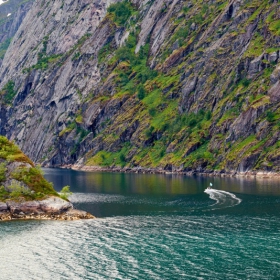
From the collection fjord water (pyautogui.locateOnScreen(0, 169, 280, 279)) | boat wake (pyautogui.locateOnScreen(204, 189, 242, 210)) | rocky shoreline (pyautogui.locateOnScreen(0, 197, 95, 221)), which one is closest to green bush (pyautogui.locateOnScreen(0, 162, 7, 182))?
rocky shoreline (pyautogui.locateOnScreen(0, 197, 95, 221))

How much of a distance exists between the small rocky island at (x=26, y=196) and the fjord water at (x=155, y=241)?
276 inches

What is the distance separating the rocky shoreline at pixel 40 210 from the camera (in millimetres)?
117688

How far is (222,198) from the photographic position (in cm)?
14262

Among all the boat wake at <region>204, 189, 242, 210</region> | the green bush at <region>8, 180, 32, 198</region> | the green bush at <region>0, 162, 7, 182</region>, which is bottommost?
the boat wake at <region>204, 189, 242, 210</region>

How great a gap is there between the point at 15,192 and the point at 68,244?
3886cm

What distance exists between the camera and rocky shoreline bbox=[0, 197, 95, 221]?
11769 cm

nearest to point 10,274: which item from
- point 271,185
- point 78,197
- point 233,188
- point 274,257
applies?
point 274,257

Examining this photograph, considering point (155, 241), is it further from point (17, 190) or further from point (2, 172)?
point (2, 172)

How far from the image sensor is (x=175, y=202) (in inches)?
5517

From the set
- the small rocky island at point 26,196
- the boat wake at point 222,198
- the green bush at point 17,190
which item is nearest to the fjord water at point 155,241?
the boat wake at point 222,198

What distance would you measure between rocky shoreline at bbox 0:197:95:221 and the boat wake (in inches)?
1431

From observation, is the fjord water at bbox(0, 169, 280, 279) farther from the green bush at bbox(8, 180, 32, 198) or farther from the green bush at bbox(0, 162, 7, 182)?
the green bush at bbox(0, 162, 7, 182)

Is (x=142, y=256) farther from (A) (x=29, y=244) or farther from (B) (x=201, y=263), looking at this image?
(A) (x=29, y=244)

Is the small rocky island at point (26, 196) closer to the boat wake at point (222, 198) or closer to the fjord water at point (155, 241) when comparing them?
the fjord water at point (155, 241)
